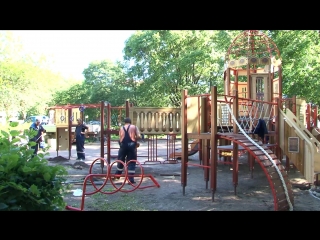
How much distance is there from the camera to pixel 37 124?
1367cm

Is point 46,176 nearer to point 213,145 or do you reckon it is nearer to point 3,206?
point 3,206

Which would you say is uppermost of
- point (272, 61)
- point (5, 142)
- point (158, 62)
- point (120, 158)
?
point (158, 62)

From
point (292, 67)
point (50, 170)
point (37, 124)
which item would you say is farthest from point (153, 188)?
point (292, 67)

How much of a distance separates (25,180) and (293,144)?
22.2 ft

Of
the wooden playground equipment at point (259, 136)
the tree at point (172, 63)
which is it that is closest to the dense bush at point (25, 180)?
the wooden playground equipment at point (259, 136)

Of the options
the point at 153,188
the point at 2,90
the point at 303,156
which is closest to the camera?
the point at 303,156

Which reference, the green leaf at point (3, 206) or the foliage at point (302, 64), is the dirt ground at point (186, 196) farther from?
the foliage at point (302, 64)

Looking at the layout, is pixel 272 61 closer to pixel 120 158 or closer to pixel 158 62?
pixel 120 158

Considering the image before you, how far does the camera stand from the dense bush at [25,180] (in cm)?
359

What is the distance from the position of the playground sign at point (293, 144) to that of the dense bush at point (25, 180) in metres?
6.29

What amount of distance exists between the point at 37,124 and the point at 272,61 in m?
9.26

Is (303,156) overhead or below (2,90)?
below

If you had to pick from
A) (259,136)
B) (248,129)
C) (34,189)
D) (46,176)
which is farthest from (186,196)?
(34,189)

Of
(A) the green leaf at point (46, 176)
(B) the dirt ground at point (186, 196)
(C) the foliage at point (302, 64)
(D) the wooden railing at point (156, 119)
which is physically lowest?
(B) the dirt ground at point (186, 196)
